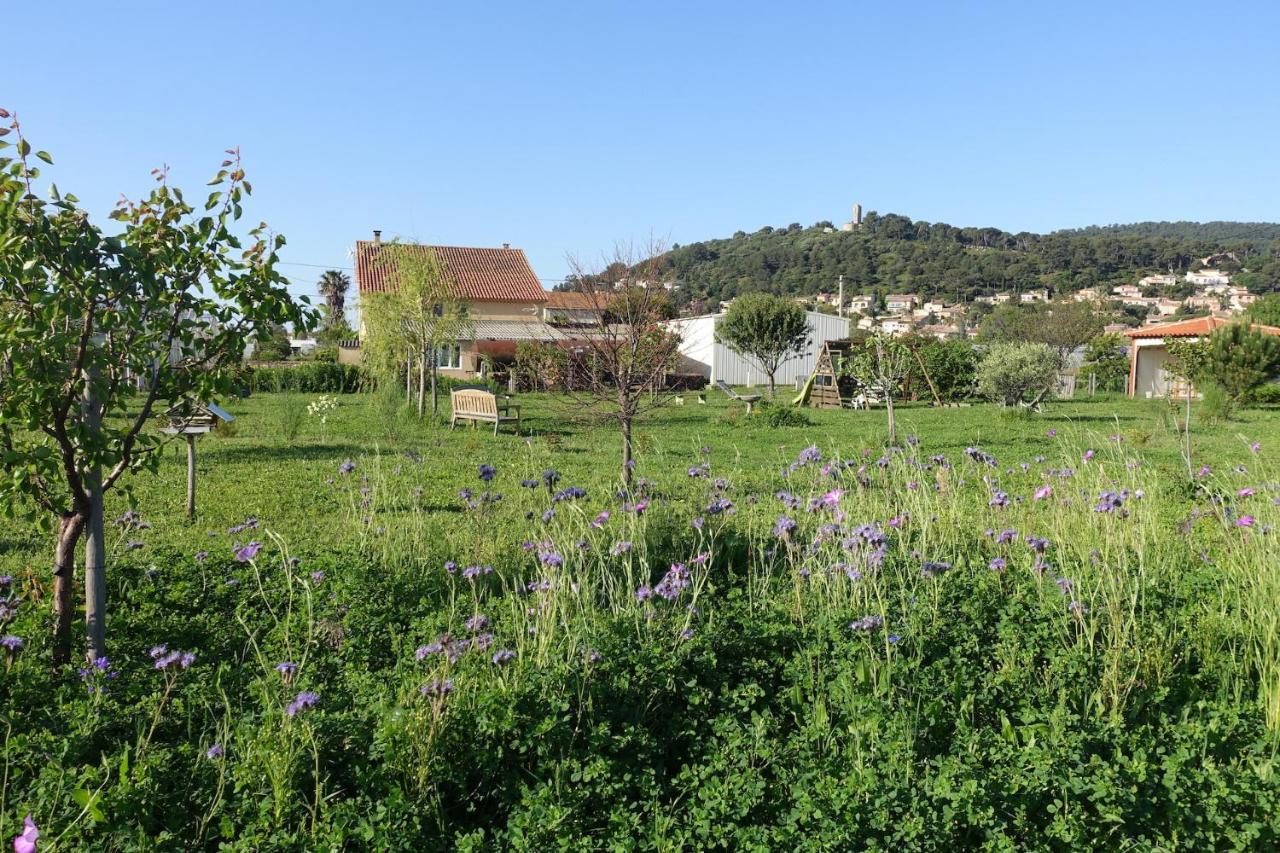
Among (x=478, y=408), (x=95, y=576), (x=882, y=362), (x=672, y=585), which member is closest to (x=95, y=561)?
(x=95, y=576)

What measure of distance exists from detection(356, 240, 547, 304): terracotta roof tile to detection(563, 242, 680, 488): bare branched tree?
1073 inches

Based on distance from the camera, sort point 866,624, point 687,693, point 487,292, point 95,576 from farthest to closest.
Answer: point 487,292 < point 95,576 < point 866,624 < point 687,693

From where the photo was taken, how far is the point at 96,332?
321 cm

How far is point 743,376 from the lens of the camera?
42.2 m

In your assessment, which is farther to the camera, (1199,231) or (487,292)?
(1199,231)

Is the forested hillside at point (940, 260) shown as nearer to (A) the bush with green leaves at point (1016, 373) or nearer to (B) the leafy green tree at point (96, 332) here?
(A) the bush with green leaves at point (1016, 373)

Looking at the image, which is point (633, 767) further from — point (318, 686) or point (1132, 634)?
point (1132, 634)

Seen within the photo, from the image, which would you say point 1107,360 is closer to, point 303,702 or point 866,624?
point 866,624

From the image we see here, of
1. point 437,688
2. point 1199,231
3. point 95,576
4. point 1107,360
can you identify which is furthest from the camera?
point 1199,231

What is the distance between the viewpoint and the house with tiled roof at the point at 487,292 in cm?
3600

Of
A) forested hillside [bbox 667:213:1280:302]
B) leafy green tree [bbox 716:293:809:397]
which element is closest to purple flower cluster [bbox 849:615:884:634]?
leafy green tree [bbox 716:293:809:397]

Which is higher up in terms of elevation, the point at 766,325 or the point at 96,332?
the point at 766,325

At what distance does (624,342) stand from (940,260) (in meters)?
104

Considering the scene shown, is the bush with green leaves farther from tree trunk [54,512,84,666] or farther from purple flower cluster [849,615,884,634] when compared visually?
tree trunk [54,512,84,666]
